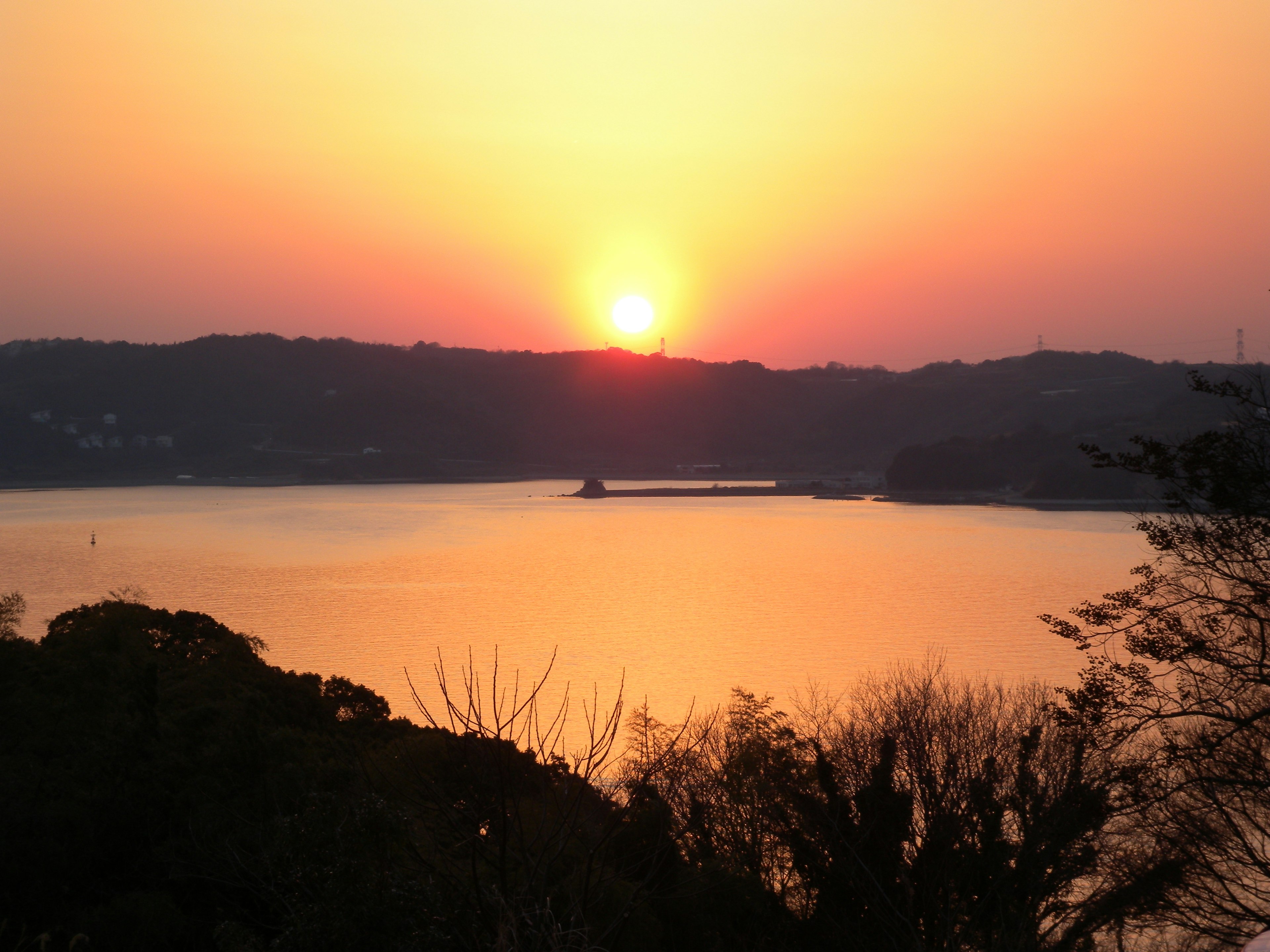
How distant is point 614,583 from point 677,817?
4882cm

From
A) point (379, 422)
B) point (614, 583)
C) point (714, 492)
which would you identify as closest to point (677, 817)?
point (614, 583)

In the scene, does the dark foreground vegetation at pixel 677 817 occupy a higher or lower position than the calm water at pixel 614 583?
higher

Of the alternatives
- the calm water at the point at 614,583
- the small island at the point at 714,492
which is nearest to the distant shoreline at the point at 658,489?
the small island at the point at 714,492

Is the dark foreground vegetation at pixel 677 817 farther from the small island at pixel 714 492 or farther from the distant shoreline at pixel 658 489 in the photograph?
the small island at pixel 714 492

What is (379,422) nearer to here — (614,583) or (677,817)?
(614,583)

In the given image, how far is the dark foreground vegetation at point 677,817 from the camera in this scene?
740 cm

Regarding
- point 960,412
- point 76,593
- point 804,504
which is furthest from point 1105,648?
point 960,412

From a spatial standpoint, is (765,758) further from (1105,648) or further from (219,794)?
(1105,648)

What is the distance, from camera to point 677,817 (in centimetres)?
1761

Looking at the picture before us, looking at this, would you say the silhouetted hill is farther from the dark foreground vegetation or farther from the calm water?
the dark foreground vegetation

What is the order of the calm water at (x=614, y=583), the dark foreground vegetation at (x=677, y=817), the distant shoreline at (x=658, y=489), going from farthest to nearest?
the distant shoreline at (x=658, y=489) → the calm water at (x=614, y=583) → the dark foreground vegetation at (x=677, y=817)

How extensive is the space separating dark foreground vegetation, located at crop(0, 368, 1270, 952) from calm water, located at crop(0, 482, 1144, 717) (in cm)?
1577

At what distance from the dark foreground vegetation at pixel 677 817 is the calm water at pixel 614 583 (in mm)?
15767

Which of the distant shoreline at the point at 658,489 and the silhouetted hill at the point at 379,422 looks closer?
the distant shoreline at the point at 658,489
